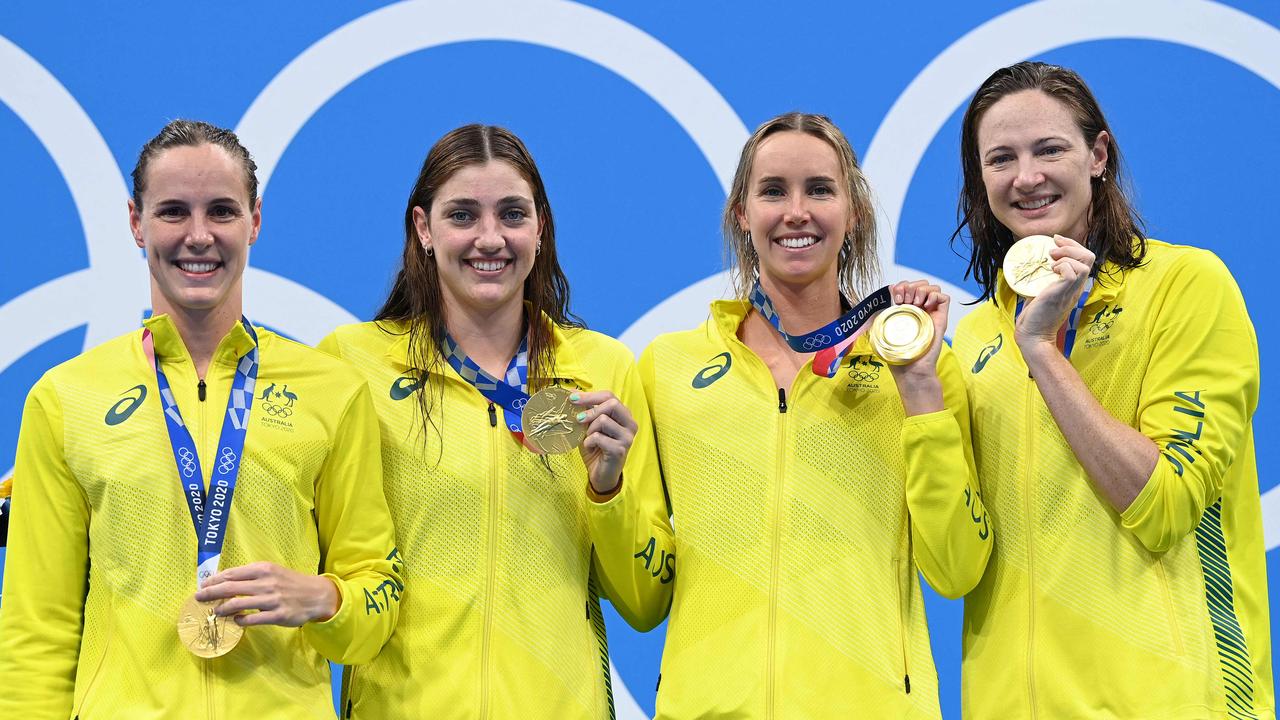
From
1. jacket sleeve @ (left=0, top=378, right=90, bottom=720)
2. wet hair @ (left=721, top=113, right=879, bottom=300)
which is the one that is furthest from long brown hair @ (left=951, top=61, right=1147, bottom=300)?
jacket sleeve @ (left=0, top=378, right=90, bottom=720)

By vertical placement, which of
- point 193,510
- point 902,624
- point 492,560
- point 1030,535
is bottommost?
point 902,624

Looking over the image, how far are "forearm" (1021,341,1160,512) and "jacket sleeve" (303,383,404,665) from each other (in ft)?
4.35

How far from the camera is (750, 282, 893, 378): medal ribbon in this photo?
108 inches

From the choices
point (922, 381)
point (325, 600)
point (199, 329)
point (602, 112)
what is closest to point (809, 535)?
point (922, 381)

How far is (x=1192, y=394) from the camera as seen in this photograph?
8.38 feet

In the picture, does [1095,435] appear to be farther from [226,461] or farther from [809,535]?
[226,461]

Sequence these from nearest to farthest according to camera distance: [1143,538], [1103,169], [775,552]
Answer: [1143,538]
[775,552]
[1103,169]

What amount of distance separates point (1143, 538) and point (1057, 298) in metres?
0.49

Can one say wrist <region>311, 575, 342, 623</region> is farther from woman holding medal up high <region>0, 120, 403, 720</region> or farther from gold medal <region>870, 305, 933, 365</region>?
gold medal <region>870, 305, 933, 365</region>

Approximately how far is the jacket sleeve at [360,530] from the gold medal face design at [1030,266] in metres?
1.32

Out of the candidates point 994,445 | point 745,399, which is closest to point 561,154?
Answer: point 745,399

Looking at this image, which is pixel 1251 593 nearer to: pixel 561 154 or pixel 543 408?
pixel 543 408

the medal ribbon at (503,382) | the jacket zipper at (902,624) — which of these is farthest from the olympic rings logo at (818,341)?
the medal ribbon at (503,382)

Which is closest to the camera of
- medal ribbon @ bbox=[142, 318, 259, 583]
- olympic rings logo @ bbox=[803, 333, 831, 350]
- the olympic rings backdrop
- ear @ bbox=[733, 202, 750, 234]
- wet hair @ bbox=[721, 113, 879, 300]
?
medal ribbon @ bbox=[142, 318, 259, 583]
